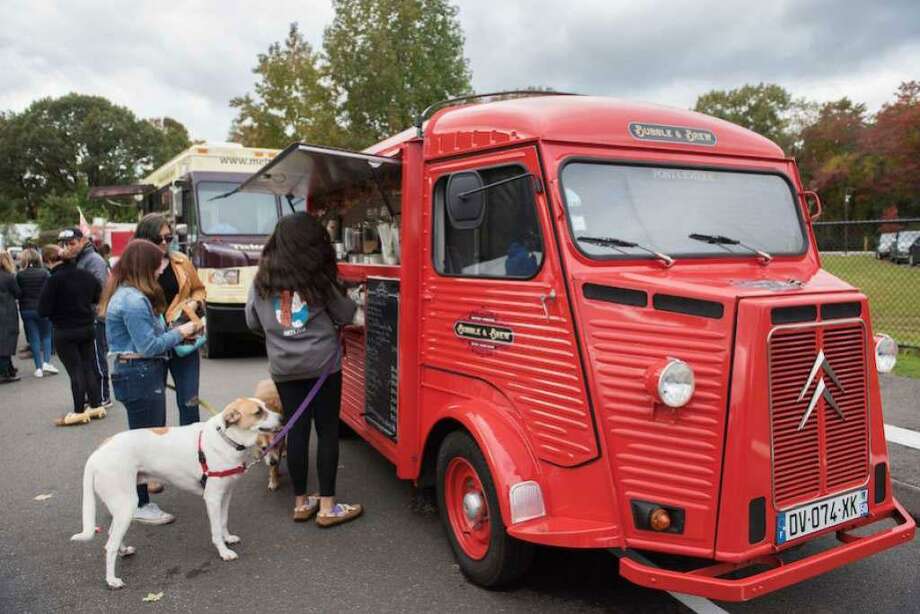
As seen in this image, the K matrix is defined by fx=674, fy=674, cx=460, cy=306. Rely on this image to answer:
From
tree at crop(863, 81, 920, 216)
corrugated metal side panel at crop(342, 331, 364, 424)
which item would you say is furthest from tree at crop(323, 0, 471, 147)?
tree at crop(863, 81, 920, 216)

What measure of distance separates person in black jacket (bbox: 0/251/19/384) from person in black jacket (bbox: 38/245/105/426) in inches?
125

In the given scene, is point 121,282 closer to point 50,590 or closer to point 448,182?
point 50,590

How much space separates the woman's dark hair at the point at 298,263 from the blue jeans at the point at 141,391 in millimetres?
925

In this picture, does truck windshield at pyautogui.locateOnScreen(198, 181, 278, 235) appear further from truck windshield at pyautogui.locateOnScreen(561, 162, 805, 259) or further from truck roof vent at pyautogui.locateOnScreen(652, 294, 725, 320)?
truck roof vent at pyautogui.locateOnScreen(652, 294, 725, 320)

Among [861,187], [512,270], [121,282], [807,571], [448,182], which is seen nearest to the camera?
[807,571]

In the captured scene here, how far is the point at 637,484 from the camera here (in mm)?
2822

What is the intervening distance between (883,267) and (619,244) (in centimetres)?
766

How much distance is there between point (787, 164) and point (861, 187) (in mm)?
46679

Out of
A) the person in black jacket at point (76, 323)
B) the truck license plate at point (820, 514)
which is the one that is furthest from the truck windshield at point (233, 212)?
the truck license plate at point (820, 514)

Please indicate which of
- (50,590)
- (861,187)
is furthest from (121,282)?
(861,187)

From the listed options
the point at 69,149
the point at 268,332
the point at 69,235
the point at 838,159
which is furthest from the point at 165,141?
the point at 268,332

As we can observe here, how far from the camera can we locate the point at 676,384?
2.68m

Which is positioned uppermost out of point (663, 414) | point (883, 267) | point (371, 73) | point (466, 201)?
point (371, 73)

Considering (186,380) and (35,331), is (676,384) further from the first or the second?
(35,331)
